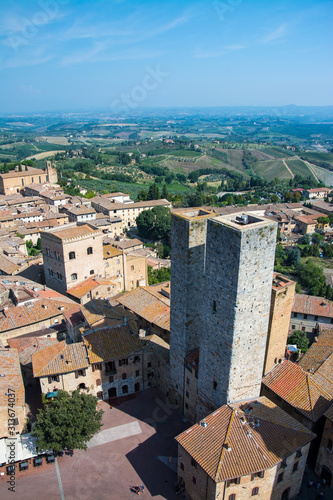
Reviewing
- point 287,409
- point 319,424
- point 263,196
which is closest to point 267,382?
point 287,409

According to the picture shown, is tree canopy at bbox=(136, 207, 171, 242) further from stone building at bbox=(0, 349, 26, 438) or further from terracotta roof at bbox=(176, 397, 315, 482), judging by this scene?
terracotta roof at bbox=(176, 397, 315, 482)

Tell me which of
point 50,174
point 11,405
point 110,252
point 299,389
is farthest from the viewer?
point 50,174

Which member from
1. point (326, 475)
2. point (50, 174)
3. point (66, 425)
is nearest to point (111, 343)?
point (66, 425)

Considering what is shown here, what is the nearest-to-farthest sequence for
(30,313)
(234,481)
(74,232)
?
(234,481)
(30,313)
(74,232)

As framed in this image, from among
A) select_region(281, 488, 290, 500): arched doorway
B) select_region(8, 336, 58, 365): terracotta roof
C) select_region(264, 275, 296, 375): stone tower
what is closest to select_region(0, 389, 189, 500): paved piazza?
select_region(281, 488, 290, 500): arched doorway

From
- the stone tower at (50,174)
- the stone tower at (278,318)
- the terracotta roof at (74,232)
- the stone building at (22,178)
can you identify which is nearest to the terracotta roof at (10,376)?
the terracotta roof at (74,232)

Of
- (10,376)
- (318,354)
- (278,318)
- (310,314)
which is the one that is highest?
(278,318)

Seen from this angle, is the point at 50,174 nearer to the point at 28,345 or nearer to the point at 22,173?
the point at 22,173

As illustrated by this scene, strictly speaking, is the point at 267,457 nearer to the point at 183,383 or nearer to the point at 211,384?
the point at 211,384
